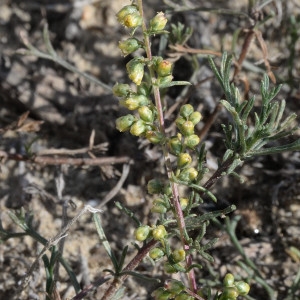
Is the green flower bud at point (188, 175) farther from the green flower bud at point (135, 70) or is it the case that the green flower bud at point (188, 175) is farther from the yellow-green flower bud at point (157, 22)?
the yellow-green flower bud at point (157, 22)

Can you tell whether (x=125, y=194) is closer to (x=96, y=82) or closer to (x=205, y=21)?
(x=96, y=82)

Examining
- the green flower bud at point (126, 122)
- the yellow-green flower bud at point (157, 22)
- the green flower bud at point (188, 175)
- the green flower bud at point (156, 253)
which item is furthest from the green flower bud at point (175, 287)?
the yellow-green flower bud at point (157, 22)

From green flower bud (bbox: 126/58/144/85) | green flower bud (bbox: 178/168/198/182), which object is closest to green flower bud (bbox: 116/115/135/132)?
green flower bud (bbox: 126/58/144/85)

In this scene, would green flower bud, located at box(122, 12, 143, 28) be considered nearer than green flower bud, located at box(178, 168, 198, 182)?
Yes

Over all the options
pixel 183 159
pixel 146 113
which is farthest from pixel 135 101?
pixel 183 159

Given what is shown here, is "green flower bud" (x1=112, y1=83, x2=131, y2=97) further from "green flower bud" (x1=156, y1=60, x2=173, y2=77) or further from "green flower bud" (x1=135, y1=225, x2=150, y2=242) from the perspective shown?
"green flower bud" (x1=135, y1=225, x2=150, y2=242)

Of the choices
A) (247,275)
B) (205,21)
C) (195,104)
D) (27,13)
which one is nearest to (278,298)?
(247,275)
